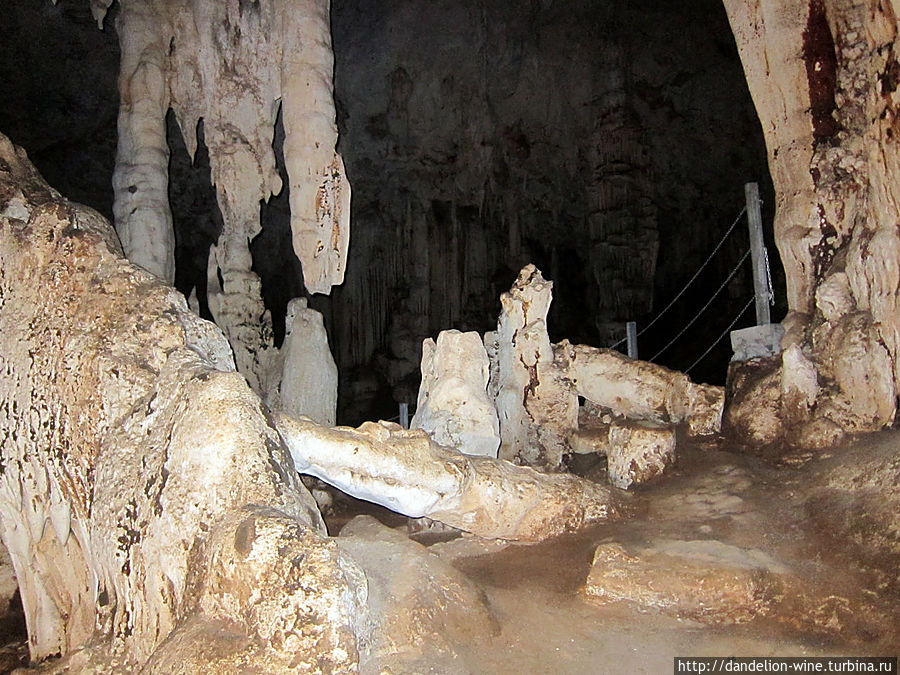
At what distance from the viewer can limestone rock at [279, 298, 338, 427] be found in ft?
26.1

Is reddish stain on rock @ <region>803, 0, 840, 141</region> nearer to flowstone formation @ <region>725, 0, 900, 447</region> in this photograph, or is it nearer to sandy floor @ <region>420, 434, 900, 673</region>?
flowstone formation @ <region>725, 0, 900, 447</region>

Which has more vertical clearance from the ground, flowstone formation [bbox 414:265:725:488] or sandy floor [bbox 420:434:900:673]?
flowstone formation [bbox 414:265:725:488]

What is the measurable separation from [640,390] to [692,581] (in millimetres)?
3201

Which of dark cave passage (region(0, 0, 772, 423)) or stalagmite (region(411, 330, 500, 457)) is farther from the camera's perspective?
dark cave passage (region(0, 0, 772, 423))

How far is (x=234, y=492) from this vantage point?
302 centimetres

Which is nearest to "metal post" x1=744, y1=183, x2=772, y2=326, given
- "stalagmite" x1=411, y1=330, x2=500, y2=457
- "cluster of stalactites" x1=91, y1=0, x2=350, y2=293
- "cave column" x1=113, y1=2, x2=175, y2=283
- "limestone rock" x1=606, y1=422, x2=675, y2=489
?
"limestone rock" x1=606, y1=422, x2=675, y2=489

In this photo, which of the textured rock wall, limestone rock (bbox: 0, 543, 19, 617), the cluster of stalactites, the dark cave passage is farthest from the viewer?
the dark cave passage

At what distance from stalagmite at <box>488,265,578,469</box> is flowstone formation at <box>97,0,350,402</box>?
6.33 feet

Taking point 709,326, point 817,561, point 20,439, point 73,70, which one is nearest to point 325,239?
point 20,439

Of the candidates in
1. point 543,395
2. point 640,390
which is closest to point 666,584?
point 543,395

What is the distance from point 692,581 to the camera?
405cm

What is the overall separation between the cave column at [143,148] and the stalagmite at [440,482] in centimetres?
447

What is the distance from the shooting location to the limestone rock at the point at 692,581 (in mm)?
3943

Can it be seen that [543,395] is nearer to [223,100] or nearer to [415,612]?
[415,612]
